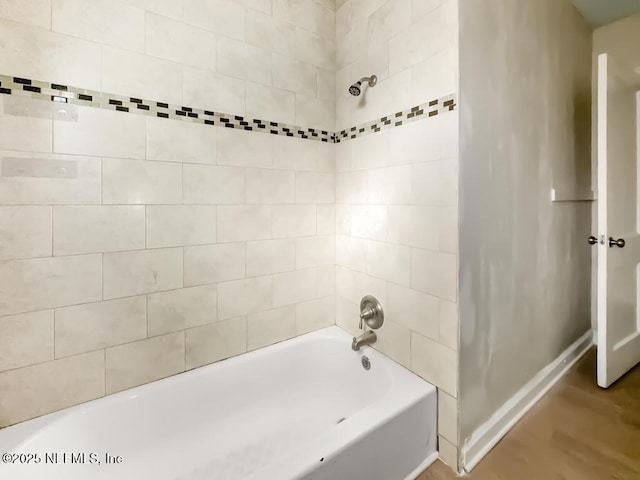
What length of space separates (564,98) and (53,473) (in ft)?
10.5

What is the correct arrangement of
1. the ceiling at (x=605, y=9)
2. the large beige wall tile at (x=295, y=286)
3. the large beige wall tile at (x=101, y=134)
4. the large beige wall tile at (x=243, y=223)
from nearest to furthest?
1. the large beige wall tile at (x=101, y=134)
2. the large beige wall tile at (x=243, y=223)
3. the large beige wall tile at (x=295, y=286)
4. the ceiling at (x=605, y=9)

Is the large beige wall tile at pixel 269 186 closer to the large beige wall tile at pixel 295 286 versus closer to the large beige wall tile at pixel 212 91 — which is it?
the large beige wall tile at pixel 212 91

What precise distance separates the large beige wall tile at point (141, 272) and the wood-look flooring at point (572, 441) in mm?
1431

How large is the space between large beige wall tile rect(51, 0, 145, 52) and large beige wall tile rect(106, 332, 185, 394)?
1314 millimetres

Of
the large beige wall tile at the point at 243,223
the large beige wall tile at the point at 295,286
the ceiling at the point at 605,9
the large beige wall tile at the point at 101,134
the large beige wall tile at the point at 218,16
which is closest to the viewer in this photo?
the large beige wall tile at the point at 101,134

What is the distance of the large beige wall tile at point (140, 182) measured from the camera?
3.93 feet

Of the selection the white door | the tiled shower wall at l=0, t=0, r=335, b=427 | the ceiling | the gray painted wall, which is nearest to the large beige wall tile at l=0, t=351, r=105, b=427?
the tiled shower wall at l=0, t=0, r=335, b=427

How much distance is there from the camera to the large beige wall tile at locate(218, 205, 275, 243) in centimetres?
147

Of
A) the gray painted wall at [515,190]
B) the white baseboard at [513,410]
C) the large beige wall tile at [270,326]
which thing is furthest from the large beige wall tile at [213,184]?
the white baseboard at [513,410]

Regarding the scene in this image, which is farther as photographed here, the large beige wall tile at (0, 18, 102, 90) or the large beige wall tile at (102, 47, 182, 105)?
the large beige wall tile at (102, 47, 182, 105)

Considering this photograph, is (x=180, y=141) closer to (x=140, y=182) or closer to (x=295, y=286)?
(x=140, y=182)

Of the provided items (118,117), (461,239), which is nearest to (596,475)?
(461,239)

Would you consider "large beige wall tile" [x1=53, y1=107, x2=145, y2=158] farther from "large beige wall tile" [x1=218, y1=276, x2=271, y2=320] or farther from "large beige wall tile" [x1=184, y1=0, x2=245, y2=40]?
"large beige wall tile" [x1=218, y1=276, x2=271, y2=320]

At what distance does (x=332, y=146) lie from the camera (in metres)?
1.83
